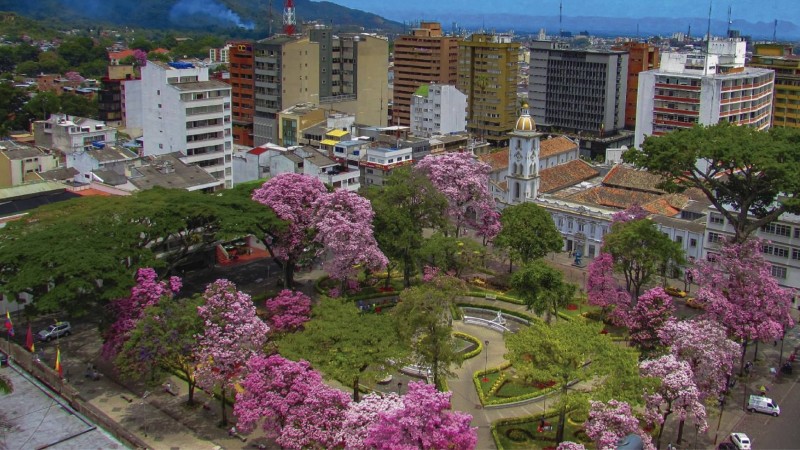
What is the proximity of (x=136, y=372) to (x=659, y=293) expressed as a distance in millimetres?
25206

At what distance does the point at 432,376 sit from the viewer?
42281 millimetres

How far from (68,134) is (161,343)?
55.0 meters

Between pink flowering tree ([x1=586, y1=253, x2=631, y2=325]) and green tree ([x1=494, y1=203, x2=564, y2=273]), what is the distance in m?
6.63

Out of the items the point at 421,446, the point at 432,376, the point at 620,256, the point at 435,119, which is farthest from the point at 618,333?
the point at 435,119

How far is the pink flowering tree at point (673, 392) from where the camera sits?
35.2m

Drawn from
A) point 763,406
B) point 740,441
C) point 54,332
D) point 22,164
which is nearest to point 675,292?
point 763,406

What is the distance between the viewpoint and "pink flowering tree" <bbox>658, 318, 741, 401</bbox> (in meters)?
37.6

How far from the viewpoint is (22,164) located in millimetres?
73062

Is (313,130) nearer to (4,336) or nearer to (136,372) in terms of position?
(4,336)

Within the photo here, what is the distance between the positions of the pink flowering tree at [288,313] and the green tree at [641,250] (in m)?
19.3

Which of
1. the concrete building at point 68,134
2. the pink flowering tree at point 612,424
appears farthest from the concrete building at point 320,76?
the pink flowering tree at point 612,424

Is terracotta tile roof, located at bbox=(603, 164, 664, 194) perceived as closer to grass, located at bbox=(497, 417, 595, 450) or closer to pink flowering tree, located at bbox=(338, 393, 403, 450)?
grass, located at bbox=(497, 417, 595, 450)

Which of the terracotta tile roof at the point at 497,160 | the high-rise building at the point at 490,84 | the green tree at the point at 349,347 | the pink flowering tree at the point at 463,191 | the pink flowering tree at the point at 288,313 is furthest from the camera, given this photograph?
the high-rise building at the point at 490,84

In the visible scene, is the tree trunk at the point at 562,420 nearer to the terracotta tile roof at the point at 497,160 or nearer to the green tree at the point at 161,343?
the green tree at the point at 161,343
